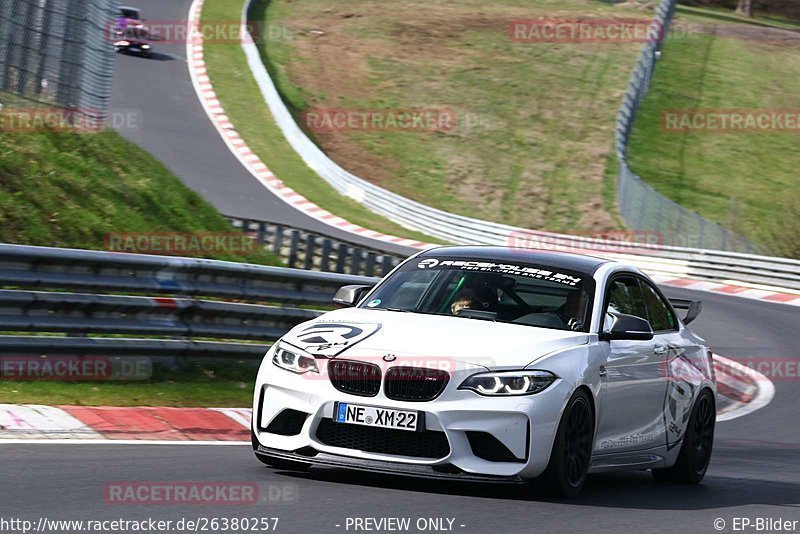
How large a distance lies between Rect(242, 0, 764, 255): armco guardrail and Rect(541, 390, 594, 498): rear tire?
2374 centimetres

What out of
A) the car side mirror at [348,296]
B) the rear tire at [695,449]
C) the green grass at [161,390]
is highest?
the car side mirror at [348,296]

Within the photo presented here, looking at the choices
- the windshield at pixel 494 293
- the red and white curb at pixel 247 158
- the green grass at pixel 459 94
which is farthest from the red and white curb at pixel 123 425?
the green grass at pixel 459 94

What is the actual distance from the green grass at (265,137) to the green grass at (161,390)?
22.0 meters

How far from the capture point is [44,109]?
14.0 meters

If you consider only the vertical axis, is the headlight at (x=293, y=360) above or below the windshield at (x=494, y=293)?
below

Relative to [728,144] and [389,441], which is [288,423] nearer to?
[389,441]

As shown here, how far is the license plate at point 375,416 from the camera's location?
276 inches

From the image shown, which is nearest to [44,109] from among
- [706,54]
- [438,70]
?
[438,70]

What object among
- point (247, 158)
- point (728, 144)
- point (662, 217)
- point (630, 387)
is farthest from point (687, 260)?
point (630, 387)

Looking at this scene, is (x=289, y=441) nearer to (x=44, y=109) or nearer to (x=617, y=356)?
(x=617, y=356)

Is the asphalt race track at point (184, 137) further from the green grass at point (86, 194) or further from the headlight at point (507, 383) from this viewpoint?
the headlight at point (507, 383)

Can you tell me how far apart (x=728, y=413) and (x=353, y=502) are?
8.88 meters

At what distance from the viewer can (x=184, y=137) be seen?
3744 centimetres

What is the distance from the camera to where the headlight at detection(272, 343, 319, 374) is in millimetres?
7336
